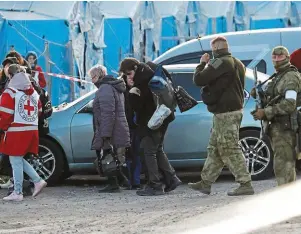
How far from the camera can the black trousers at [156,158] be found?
1078 centimetres

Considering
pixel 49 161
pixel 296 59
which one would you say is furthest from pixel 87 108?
pixel 296 59

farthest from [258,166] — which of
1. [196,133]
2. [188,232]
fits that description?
[188,232]

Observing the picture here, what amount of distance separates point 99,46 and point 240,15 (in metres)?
6.81

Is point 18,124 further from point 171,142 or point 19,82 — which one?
point 171,142

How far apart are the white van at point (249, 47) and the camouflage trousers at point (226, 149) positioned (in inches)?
190

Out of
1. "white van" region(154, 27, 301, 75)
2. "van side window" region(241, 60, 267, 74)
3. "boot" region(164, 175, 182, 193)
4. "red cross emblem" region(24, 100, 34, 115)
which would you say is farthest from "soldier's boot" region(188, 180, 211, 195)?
"van side window" region(241, 60, 267, 74)

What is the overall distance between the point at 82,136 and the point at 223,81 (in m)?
2.74

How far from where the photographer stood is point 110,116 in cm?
1088

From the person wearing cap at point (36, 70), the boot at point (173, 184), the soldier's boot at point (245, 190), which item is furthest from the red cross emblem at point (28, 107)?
the person wearing cap at point (36, 70)

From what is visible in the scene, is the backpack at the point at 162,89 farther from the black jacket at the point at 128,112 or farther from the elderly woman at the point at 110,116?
the black jacket at the point at 128,112

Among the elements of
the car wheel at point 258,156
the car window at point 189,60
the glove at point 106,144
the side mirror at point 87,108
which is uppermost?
the car window at point 189,60

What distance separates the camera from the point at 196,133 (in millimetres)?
11938

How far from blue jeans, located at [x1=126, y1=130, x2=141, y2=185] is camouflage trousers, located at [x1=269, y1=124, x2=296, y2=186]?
8.97 ft

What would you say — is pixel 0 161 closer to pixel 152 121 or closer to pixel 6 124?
pixel 6 124
